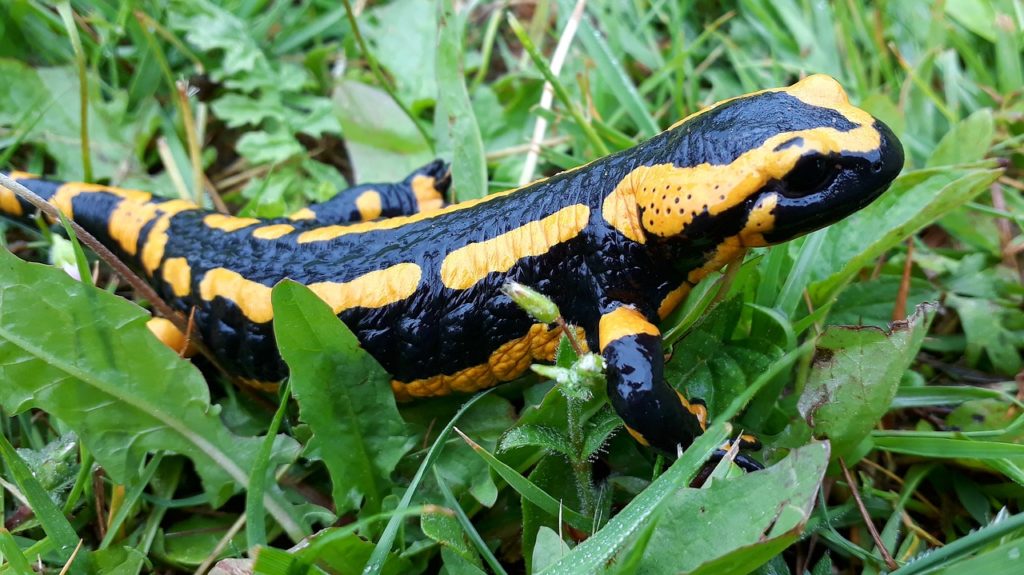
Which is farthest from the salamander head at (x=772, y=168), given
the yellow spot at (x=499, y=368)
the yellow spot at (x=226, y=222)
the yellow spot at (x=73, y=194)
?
the yellow spot at (x=73, y=194)

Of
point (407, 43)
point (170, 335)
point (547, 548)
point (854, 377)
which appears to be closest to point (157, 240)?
point (170, 335)

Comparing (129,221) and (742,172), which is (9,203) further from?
(742,172)

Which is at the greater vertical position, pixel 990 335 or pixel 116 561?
pixel 116 561

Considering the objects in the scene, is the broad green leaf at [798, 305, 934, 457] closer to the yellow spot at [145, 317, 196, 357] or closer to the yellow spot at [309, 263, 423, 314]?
the yellow spot at [309, 263, 423, 314]

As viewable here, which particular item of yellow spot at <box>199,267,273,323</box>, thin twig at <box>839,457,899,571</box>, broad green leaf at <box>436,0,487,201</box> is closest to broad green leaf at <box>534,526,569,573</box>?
thin twig at <box>839,457,899,571</box>

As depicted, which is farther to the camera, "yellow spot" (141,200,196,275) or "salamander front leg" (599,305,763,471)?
"yellow spot" (141,200,196,275)

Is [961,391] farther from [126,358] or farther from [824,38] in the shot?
[126,358]

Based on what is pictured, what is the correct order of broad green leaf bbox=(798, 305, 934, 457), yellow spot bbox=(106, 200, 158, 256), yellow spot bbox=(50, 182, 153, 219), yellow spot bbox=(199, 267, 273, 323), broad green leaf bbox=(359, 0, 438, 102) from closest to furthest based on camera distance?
broad green leaf bbox=(798, 305, 934, 457), yellow spot bbox=(199, 267, 273, 323), yellow spot bbox=(106, 200, 158, 256), yellow spot bbox=(50, 182, 153, 219), broad green leaf bbox=(359, 0, 438, 102)
